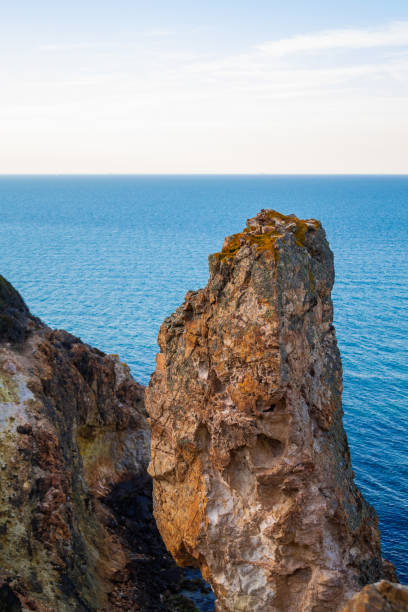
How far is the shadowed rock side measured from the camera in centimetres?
2738

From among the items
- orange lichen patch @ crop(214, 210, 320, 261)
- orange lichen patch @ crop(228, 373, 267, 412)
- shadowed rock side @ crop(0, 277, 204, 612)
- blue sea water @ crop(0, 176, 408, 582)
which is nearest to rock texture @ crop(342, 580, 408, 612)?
orange lichen patch @ crop(228, 373, 267, 412)

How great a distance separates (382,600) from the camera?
1247 centimetres

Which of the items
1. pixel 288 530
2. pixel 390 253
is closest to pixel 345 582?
pixel 288 530

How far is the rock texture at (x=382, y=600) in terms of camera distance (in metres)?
12.3

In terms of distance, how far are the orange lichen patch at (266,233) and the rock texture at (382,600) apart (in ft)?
37.7

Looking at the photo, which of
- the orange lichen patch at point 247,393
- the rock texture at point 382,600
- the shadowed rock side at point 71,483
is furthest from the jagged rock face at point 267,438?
the rock texture at point 382,600

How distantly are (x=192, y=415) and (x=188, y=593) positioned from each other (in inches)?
574

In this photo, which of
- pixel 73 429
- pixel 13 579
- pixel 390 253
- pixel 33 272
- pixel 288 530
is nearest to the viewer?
A: pixel 288 530

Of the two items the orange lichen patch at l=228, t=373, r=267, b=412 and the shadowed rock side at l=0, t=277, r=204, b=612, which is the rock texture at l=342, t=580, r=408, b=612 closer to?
the orange lichen patch at l=228, t=373, r=267, b=412

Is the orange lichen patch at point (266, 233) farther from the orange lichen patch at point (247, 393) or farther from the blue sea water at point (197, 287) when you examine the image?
the blue sea water at point (197, 287)

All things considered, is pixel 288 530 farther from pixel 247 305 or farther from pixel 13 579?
pixel 13 579

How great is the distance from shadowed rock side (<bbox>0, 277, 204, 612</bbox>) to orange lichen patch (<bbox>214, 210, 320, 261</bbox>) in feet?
48.9

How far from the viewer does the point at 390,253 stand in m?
133

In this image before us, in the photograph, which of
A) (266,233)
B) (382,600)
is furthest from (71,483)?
(382,600)
